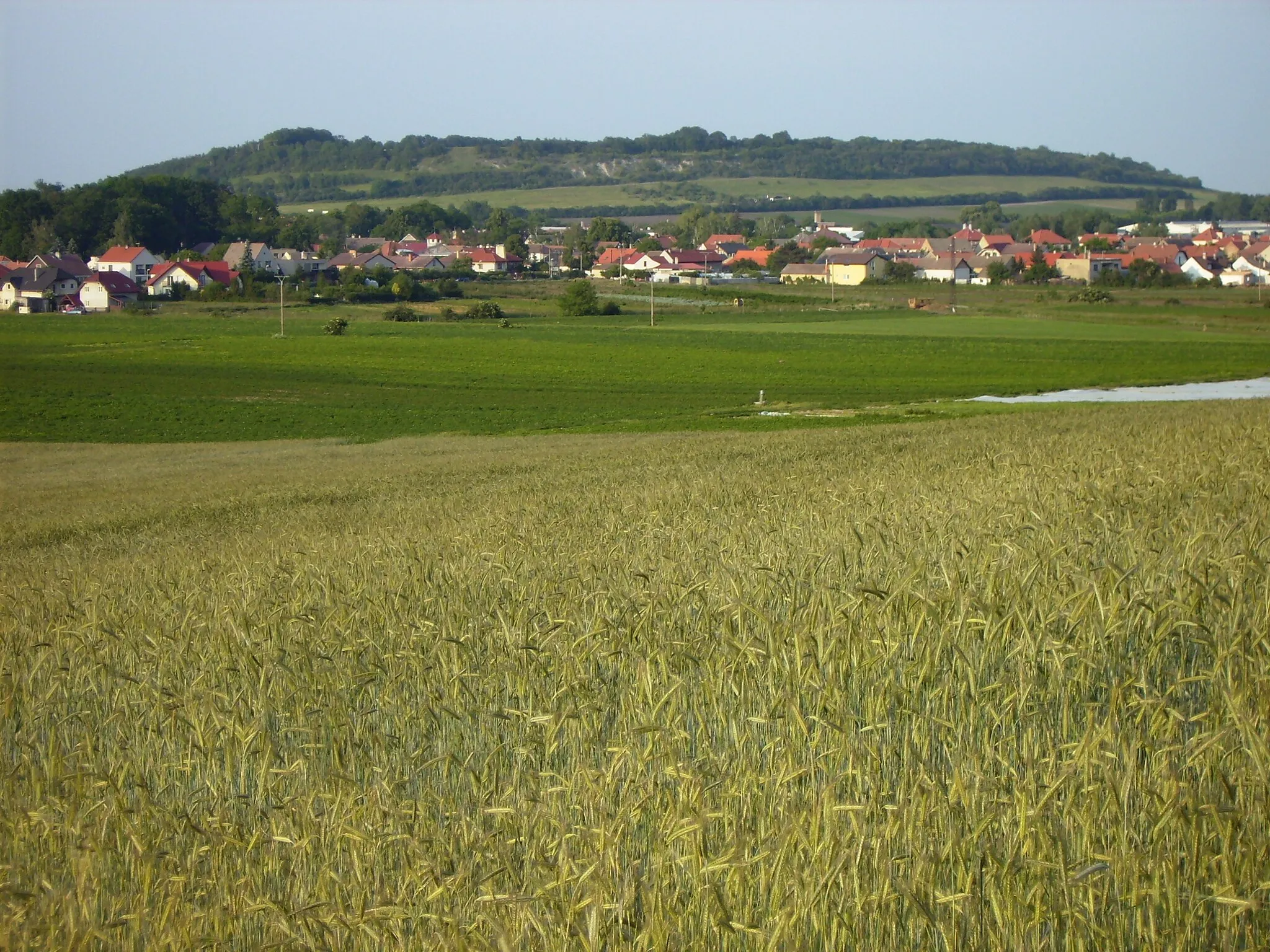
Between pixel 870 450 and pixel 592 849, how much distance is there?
15337 millimetres

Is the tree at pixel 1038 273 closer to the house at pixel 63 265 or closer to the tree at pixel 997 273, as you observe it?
the tree at pixel 997 273

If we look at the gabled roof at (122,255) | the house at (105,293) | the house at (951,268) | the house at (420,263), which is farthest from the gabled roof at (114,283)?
A: the house at (951,268)

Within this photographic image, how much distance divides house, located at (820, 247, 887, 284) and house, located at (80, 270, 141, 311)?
296ft

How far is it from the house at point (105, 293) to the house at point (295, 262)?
43.0 m

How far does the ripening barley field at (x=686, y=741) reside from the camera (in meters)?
2.77

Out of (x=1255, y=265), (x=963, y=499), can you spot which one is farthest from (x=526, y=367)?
(x=1255, y=265)

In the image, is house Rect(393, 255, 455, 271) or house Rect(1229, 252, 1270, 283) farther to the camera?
house Rect(393, 255, 455, 271)

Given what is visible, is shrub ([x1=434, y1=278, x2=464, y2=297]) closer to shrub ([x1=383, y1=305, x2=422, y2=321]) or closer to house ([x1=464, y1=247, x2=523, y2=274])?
shrub ([x1=383, y1=305, x2=422, y2=321])

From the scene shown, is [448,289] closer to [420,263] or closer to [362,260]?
[420,263]

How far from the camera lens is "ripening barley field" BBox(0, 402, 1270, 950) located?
2768 millimetres

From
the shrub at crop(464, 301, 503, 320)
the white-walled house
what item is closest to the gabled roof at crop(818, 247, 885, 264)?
the shrub at crop(464, 301, 503, 320)

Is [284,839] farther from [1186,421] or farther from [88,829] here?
[1186,421]

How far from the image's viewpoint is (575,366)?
214ft

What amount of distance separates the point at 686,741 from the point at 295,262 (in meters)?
190
